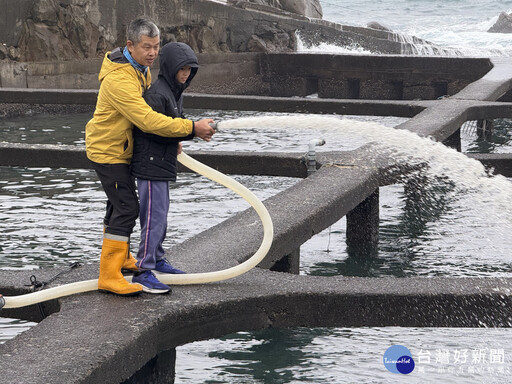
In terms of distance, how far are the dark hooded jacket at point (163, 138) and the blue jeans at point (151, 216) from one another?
0.05 metres

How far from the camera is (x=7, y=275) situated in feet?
13.4

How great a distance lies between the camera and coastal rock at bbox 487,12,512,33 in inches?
2290

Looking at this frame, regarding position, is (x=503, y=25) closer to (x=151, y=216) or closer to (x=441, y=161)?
(x=441, y=161)

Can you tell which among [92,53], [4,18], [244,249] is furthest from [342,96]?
[244,249]

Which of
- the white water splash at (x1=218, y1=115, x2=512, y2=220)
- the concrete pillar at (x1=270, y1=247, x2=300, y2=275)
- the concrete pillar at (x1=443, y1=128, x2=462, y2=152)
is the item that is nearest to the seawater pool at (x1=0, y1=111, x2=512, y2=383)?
the white water splash at (x1=218, y1=115, x2=512, y2=220)

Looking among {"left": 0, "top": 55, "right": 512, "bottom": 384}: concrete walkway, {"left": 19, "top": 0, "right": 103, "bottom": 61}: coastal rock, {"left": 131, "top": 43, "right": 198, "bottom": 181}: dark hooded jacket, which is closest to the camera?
{"left": 0, "top": 55, "right": 512, "bottom": 384}: concrete walkway

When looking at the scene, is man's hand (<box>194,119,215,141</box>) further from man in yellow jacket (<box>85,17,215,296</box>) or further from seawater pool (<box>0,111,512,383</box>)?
seawater pool (<box>0,111,512,383</box>)

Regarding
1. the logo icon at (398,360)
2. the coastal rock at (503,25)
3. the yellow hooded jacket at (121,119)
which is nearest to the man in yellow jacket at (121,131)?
the yellow hooded jacket at (121,119)

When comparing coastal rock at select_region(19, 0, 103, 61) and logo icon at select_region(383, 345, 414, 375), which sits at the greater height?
coastal rock at select_region(19, 0, 103, 61)

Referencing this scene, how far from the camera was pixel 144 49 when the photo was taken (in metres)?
3.73

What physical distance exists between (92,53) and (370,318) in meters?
13.9

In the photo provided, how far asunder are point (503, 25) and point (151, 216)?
192 feet

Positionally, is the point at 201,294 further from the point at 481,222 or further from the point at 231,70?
the point at 231,70

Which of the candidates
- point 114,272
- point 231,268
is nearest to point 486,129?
point 231,268
